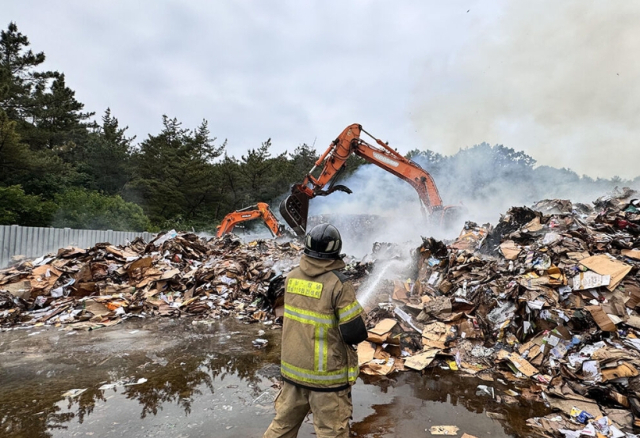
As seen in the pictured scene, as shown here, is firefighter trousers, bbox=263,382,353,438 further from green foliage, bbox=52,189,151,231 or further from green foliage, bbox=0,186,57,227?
green foliage, bbox=52,189,151,231

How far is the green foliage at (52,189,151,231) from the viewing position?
1634cm

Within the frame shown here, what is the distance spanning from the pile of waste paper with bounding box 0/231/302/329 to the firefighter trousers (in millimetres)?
4774

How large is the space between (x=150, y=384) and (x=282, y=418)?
2.45 m

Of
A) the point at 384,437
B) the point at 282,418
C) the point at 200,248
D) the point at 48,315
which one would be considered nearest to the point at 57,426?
the point at 282,418

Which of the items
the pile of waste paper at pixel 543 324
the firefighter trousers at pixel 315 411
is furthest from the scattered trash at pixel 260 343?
the firefighter trousers at pixel 315 411

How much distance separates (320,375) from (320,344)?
169 mm

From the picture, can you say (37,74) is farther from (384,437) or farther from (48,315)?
(384,437)

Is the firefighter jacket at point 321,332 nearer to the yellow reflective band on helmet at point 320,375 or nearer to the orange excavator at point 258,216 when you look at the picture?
the yellow reflective band on helmet at point 320,375

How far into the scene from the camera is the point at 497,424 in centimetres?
312

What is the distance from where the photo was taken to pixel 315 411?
1984mm

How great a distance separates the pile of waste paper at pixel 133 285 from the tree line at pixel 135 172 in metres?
9.01

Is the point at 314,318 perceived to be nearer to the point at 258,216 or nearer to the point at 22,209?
the point at 258,216

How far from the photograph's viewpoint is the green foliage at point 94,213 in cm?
1634

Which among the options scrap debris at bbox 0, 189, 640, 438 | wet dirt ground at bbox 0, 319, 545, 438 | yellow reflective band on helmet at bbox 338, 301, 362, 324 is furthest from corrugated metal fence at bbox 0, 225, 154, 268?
yellow reflective band on helmet at bbox 338, 301, 362, 324
